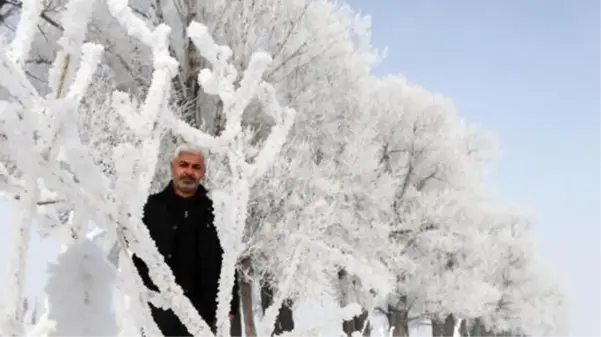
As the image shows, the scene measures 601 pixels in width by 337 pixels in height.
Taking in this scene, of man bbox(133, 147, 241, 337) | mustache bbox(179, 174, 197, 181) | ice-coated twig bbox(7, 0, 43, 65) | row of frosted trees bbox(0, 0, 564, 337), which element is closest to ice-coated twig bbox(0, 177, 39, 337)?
row of frosted trees bbox(0, 0, 564, 337)

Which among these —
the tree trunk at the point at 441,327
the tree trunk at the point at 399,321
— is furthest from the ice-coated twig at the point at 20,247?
the tree trunk at the point at 441,327

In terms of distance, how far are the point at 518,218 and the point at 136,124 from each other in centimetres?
3187

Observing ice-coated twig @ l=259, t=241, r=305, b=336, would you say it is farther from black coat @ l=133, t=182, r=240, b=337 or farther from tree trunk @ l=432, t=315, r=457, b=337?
tree trunk @ l=432, t=315, r=457, b=337

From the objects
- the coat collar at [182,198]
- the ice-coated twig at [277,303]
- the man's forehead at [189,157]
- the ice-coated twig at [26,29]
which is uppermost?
the man's forehead at [189,157]

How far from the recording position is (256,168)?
1118mm

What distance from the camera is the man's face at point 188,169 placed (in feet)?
7.25

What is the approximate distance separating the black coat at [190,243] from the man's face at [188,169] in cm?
20

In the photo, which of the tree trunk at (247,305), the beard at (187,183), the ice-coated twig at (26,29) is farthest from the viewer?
the tree trunk at (247,305)

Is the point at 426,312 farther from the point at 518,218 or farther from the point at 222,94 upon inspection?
the point at 222,94

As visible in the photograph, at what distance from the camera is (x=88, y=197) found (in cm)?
59

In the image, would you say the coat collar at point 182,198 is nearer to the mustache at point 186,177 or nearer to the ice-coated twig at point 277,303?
the mustache at point 186,177

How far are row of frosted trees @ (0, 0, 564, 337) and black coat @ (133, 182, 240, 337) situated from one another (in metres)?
0.27

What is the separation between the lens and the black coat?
8.27 feet

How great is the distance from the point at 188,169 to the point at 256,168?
3.90 feet
